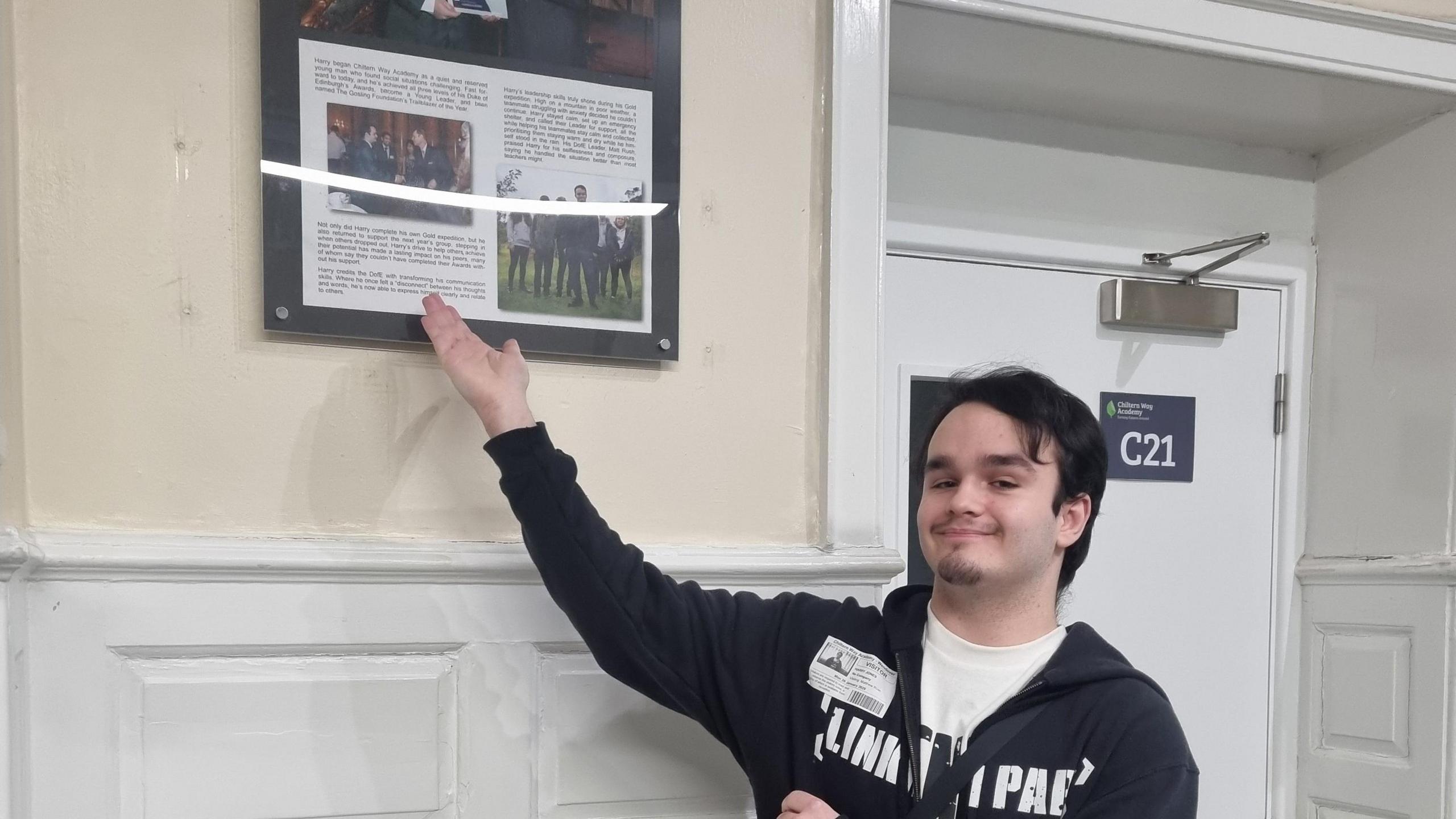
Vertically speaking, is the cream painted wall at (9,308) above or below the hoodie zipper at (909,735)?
above

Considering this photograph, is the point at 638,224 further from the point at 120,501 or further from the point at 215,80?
the point at 120,501

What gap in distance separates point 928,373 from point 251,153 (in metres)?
1.14

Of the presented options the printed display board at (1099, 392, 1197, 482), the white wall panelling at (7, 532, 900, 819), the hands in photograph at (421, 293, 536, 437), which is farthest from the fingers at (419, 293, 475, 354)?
the printed display board at (1099, 392, 1197, 482)

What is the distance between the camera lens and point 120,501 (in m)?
1.18

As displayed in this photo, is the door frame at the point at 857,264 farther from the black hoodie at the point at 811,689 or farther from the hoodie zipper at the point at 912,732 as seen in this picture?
the hoodie zipper at the point at 912,732

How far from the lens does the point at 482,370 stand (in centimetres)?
123

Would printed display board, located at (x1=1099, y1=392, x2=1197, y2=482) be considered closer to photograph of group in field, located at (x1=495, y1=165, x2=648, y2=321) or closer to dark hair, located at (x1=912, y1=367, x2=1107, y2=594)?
dark hair, located at (x1=912, y1=367, x2=1107, y2=594)

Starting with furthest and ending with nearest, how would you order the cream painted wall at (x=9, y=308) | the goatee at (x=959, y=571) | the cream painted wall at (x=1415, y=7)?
the cream painted wall at (x=1415, y=7)
the goatee at (x=959, y=571)
the cream painted wall at (x=9, y=308)

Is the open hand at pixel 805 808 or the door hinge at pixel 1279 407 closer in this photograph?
the open hand at pixel 805 808

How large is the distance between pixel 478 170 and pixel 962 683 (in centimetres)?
88

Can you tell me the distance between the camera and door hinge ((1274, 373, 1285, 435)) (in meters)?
2.04

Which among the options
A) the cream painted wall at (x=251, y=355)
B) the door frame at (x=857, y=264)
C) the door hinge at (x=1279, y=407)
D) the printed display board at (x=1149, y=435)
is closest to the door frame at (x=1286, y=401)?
the door hinge at (x=1279, y=407)

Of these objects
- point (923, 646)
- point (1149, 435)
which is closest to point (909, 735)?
point (923, 646)

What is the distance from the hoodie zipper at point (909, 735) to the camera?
1.17m
